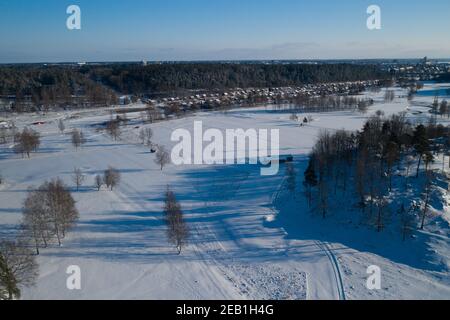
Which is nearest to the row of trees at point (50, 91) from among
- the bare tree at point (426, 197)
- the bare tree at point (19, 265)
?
the bare tree at point (19, 265)

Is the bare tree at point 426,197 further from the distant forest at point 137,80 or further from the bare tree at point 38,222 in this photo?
the distant forest at point 137,80

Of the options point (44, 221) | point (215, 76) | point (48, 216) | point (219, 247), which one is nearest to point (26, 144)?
point (48, 216)

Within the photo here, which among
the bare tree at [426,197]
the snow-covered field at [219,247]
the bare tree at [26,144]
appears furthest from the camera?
the bare tree at [26,144]

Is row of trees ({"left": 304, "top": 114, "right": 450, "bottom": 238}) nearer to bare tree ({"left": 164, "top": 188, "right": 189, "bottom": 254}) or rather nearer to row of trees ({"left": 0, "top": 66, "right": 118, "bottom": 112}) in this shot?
bare tree ({"left": 164, "top": 188, "right": 189, "bottom": 254})

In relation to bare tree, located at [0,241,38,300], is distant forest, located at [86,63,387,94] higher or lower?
higher

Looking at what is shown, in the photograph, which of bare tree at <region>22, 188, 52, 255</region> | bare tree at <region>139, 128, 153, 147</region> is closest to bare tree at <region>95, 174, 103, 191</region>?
bare tree at <region>22, 188, 52, 255</region>

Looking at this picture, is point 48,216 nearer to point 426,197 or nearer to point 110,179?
point 110,179
